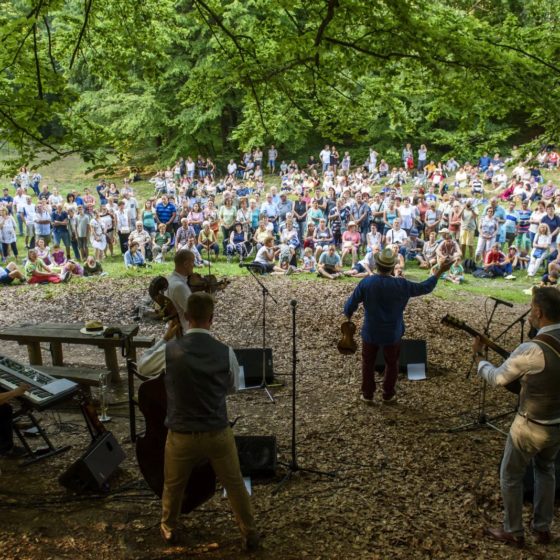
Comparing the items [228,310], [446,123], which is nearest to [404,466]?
[228,310]

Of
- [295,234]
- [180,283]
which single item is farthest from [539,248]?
[180,283]

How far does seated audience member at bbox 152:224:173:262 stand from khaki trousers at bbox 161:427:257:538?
42.1 ft

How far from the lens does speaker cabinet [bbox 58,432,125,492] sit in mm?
4512

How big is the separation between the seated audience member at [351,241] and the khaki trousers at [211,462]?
1257cm

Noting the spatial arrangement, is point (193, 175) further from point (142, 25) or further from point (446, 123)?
point (142, 25)

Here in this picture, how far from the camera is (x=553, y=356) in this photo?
3676 millimetres

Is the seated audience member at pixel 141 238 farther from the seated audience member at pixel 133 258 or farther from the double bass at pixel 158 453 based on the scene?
the double bass at pixel 158 453

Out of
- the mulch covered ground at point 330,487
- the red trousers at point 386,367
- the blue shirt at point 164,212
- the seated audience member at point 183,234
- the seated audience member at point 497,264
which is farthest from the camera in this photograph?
the blue shirt at point 164,212

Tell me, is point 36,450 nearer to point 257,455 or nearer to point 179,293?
point 179,293

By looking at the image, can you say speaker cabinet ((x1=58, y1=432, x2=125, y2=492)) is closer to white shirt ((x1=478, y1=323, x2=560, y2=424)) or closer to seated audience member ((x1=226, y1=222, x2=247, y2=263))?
white shirt ((x1=478, y1=323, x2=560, y2=424))

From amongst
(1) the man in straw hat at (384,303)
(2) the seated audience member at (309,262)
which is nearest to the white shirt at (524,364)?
(1) the man in straw hat at (384,303)

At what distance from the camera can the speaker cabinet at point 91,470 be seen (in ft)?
14.8

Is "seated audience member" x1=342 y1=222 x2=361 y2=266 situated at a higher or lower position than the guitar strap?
lower

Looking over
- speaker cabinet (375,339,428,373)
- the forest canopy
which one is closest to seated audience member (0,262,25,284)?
the forest canopy
